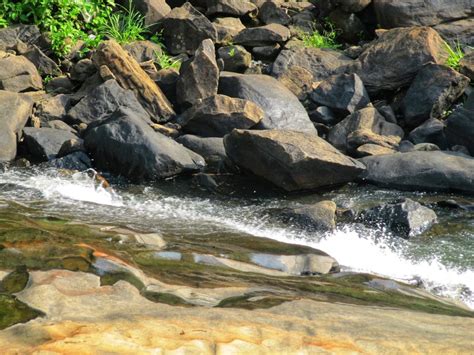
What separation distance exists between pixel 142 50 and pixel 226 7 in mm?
1943

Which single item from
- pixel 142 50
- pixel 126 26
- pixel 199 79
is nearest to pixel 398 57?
pixel 199 79

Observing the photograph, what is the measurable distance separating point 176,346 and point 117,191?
234 inches

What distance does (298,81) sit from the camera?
1205cm

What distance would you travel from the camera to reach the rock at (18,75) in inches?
452

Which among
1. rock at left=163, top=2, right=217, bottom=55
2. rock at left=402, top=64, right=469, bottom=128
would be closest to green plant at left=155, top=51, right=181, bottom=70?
rock at left=163, top=2, right=217, bottom=55

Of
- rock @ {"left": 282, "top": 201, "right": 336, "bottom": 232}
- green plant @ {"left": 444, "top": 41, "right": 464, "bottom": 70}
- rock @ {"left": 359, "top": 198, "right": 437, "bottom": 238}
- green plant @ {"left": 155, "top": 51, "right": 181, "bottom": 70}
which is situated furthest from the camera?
green plant @ {"left": 155, "top": 51, "right": 181, "bottom": 70}

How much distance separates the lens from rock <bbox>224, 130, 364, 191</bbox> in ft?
29.4

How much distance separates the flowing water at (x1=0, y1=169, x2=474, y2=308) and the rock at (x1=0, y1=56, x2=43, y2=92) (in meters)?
2.42

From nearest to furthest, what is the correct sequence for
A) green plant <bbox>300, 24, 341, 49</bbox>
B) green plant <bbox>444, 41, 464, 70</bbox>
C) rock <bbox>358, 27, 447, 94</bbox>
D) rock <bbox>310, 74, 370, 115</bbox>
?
rock <bbox>310, 74, 370, 115</bbox>
rock <bbox>358, 27, 447, 94</bbox>
green plant <bbox>444, 41, 464, 70</bbox>
green plant <bbox>300, 24, 341, 49</bbox>

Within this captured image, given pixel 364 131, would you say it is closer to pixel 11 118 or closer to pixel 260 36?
pixel 260 36

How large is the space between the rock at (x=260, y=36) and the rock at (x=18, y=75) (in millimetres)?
3358

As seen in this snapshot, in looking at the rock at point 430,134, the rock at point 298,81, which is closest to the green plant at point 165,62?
the rock at point 298,81

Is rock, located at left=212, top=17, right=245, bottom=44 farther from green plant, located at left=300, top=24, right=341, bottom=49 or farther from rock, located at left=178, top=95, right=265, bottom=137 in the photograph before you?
rock, located at left=178, top=95, right=265, bottom=137

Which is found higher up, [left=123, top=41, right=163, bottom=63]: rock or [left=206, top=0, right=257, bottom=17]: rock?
[left=206, top=0, right=257, bottom=17]: rock
